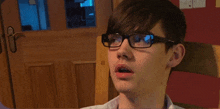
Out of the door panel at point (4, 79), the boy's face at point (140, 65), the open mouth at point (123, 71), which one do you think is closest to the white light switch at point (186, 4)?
the boy's face at point (140, 65)

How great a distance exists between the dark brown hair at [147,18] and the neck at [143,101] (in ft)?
0.54

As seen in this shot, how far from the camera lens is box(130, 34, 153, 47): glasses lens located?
1.70 feet

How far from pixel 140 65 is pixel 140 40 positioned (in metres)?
0.08

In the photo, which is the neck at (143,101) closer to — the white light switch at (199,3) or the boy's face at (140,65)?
the boy's face at (140,65)

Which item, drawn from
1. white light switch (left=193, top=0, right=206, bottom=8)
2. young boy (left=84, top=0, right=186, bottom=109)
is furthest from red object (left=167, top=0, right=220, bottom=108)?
young boy (left=84, top=0, right=186, bottom=109)

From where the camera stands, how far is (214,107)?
1.01 metres

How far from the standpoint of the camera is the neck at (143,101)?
574 millimetres

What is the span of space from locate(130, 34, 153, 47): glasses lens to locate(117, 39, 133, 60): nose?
2 centimetres

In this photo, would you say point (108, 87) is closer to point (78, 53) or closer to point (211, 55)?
point (211, 55)

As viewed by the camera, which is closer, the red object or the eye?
the eye

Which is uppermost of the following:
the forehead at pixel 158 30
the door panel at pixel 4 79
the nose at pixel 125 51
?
the forehead at pixel 158 30

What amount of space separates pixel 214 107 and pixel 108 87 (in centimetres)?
69

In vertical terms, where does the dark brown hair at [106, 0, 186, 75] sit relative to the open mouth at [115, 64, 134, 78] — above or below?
above

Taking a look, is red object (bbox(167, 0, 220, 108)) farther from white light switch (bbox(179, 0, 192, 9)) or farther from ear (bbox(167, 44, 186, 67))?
ear (bbox(167, 44, 186, 67))
